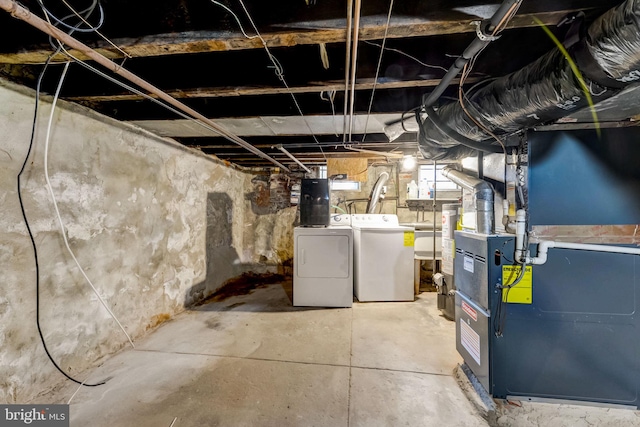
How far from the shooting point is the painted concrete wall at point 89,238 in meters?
1.44

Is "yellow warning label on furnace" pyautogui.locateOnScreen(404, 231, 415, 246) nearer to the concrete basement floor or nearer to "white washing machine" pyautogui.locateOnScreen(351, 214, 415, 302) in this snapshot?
"white washing machine" pyautogui.locateOnScreen(351, 214, 415, 302)

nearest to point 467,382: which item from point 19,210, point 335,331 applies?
point 335,331

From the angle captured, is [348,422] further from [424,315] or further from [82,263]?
[82,263]

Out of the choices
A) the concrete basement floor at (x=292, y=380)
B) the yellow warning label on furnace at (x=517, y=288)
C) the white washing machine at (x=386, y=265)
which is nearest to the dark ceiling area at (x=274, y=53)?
the yellow warning label on furnace at (x=517, y=288)

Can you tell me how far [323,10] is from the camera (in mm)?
1082

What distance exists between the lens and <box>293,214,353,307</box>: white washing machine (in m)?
3.01

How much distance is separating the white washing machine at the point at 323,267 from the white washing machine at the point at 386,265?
296 mm

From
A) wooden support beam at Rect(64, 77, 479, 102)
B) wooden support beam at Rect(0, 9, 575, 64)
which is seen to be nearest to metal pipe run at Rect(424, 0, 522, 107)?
wooden support beam at Rect(0, 9, 575, 64)

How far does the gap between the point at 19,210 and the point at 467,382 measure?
9.75 ft

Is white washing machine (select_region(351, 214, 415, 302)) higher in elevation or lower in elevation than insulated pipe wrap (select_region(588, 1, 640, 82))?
lower

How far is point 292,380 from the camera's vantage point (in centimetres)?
172

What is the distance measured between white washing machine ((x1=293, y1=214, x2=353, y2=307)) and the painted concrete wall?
1347mm

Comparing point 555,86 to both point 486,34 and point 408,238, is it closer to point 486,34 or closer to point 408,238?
point 486,34

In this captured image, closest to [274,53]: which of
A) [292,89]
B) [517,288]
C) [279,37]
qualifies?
[292,89]
